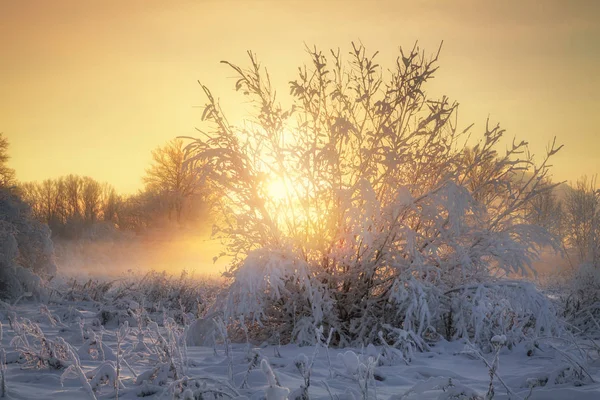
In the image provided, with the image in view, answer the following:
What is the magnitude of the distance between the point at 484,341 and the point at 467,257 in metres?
0.91

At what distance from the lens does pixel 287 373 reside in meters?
3.68

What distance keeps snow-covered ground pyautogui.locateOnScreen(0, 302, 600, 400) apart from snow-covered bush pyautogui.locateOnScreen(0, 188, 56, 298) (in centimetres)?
470

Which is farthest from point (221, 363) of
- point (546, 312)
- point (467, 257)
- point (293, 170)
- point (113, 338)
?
point (546, 312)

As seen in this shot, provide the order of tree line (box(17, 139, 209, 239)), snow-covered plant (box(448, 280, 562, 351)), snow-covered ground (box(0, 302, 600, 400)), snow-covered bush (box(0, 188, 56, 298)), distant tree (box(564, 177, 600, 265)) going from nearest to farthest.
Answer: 1. snow-covered ground (box(0, 302, 600, 400))
2. snow-covered plant (box(448, 280, 562, 351))
3. snow-covered bush (box(0, 188, 56, 298))
4. distant tree (box(564, 177, 600, 265))
5. tree line (box(17, 139, 209, 239))

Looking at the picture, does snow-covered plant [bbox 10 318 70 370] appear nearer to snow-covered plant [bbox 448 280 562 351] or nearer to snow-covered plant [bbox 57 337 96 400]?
snow-covered plant [bbox 57 337 96 400]

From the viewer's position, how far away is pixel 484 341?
17.8 ft

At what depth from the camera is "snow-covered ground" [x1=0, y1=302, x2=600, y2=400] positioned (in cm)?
272

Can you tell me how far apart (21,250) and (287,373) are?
8.70 meters

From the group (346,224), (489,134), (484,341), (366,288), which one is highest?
(489,134)

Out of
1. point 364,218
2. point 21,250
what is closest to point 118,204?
point 21,250

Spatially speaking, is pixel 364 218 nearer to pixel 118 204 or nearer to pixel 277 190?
pixel 277 190

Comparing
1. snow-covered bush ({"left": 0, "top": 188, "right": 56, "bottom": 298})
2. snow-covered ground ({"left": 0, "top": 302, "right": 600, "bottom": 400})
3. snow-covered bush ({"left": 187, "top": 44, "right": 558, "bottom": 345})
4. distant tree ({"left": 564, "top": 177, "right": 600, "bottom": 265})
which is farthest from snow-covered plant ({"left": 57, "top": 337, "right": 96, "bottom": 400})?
distant tree ({"left": 564, "top": 177, "right": 600, "bottom": 265})

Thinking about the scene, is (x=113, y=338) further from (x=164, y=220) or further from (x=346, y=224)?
(x=164, y=220)

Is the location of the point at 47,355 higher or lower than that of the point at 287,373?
higher
